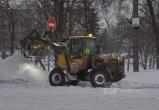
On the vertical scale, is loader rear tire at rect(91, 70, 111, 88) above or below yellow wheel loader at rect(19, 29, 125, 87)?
below

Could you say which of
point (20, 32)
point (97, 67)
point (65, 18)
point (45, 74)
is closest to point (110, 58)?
point (97, 67)

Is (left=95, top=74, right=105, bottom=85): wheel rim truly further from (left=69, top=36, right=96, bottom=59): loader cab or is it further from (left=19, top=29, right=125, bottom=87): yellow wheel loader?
(left=69, top=36, right=96, bottom=59): loader cab

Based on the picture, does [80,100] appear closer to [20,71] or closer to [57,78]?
[57,78]

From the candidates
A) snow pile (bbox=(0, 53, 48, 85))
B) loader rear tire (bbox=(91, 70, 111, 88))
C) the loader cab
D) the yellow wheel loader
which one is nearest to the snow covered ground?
snow pile (bbox=(0, 53, 48, 85))

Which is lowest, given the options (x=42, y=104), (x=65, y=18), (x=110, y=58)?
(x=42, y=104)

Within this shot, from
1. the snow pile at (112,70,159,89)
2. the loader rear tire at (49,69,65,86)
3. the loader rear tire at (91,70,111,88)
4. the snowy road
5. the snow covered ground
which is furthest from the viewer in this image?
the loader rear tire at (49,69,65,86)

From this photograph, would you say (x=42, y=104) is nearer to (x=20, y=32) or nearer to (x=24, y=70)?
(x=24, y=70)

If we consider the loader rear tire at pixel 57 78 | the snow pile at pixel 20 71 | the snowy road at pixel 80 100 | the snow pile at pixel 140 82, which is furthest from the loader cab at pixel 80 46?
the snowy road at pixel 80 100

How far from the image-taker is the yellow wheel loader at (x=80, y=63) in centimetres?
1875

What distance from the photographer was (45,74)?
20734 millimetres

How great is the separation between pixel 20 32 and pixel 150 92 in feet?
118

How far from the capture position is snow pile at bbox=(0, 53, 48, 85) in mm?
20047

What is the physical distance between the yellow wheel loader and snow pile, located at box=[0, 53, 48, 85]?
48.7 inches

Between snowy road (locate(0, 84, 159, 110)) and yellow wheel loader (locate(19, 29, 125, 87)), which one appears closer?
snowy road (locate(0, 84, 159, 110))
